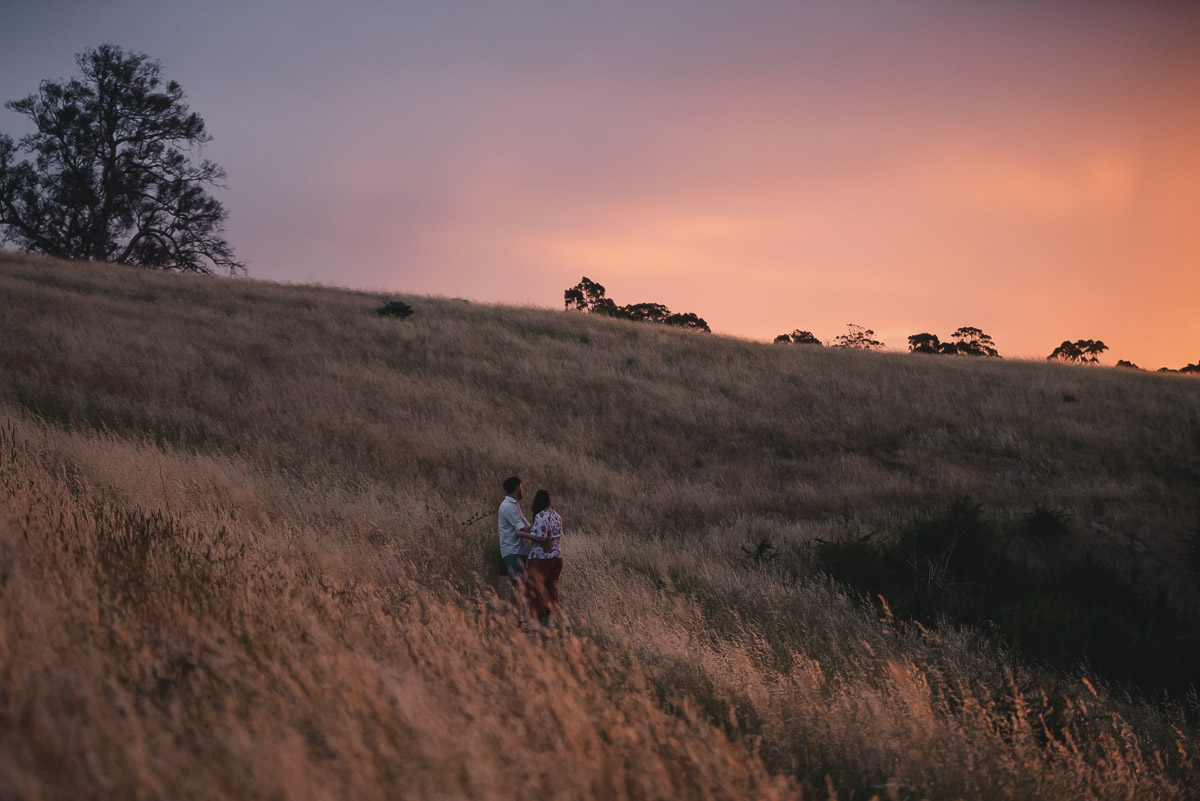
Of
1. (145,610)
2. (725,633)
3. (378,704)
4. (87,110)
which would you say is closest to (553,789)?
(378,704)

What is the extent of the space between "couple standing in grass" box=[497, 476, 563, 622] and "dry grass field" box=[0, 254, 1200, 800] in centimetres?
49

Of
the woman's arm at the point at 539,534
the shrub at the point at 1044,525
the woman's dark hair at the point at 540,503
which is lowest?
the shrub at the point at 1044,525

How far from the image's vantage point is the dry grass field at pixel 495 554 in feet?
8.84

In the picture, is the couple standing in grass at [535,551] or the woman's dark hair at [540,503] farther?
the woman's dark hair at [540,503]

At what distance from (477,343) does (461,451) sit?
9616 mm

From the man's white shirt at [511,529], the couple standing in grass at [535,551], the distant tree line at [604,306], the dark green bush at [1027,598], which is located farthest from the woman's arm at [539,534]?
the distant tree line at [604,306]

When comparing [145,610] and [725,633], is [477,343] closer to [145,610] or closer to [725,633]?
[725,633]

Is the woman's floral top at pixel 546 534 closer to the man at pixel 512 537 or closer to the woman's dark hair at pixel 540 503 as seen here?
the woman's dark hair at pixel 540 503

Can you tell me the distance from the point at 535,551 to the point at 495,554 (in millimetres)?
2031

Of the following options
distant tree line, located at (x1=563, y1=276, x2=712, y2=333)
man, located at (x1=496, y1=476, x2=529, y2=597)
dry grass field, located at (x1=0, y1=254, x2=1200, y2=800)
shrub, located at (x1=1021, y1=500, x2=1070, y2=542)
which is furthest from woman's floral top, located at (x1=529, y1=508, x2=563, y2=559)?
distant tree line, located at (x1=563, y1=276, x2=712, y2=333)

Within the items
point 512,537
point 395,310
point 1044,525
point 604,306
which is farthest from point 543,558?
point 604,306

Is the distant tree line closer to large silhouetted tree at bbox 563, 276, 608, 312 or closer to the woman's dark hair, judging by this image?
large silhouetted tree at bbox 563, 276, 608, 312

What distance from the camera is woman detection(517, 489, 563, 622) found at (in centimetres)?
677

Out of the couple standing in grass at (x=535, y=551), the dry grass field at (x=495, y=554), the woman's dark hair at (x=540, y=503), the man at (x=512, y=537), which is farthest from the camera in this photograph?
the man at (x=512, y=537)
